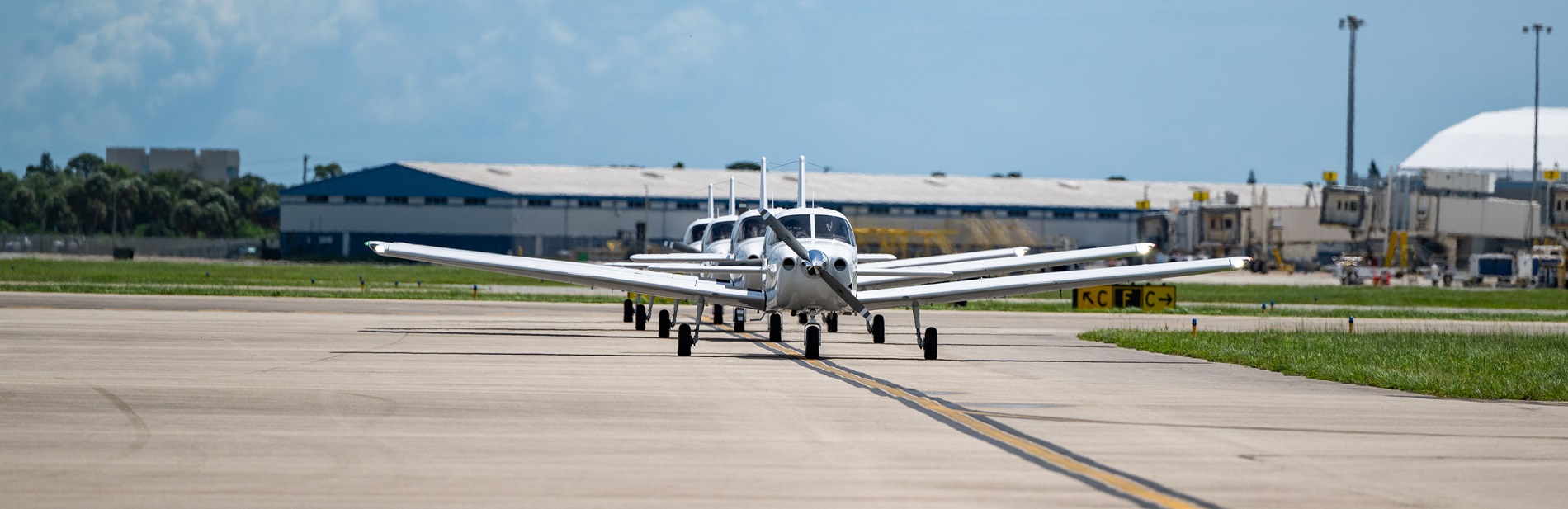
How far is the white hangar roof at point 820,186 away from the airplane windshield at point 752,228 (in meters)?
75.4

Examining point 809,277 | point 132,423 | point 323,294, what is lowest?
point 323,294

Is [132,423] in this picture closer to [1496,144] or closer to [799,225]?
[799,225]

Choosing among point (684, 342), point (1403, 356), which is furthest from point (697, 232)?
point (1403, 356)

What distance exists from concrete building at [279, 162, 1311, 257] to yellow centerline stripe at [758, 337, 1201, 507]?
8320 cm

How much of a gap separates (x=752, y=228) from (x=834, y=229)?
310 centimetres

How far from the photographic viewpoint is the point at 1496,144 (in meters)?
188

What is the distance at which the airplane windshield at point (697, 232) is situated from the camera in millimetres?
37438

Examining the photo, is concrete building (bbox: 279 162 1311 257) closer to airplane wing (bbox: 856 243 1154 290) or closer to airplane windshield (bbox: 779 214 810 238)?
airplane wing (bbox: 856 243 1154 290)

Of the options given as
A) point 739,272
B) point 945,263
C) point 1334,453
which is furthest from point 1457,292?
point 1334,453

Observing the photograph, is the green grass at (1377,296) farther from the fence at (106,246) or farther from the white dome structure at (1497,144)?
the white dome structure at (1497,144)

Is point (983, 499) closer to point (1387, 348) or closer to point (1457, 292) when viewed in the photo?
point (1387, 348)

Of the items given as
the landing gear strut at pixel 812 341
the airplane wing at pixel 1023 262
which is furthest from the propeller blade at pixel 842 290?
the airplane wing at pixel 1023 262

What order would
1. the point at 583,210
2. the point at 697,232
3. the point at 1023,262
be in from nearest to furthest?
the point at 1023,262
the point at 697,232
the point at 583,210

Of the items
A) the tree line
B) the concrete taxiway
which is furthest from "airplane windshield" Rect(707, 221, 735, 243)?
the tree line
